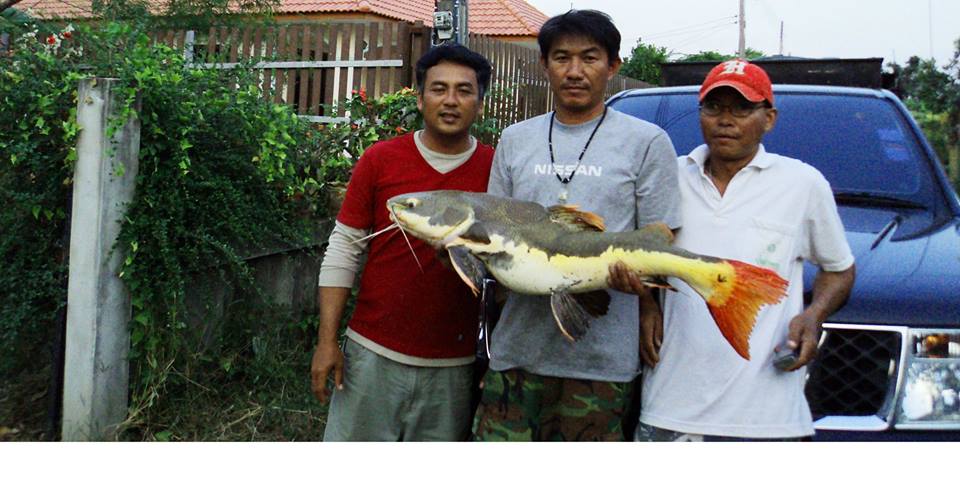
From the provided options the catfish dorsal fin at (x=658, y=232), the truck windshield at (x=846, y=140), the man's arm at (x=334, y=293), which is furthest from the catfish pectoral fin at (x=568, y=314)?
the truck windshield at (x=846, y=140)

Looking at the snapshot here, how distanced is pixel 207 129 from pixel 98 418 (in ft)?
4.55

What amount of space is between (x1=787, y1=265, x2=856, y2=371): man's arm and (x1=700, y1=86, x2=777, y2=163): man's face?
0.38 m

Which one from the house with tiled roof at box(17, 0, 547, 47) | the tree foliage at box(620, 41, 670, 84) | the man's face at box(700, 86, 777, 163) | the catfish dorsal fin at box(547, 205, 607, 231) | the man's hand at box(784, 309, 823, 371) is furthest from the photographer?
the house with tiled roof at box(17, 0, 547, 47)

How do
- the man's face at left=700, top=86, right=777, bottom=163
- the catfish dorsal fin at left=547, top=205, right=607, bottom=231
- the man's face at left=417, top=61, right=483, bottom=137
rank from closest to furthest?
the catfish dorsal fin at left=547, top=205, right=607, bottom=231 < the man's face at left=700, top=86, right=777, bottom=163 < the man's face at left=417, top=61, right=483, bottom=137

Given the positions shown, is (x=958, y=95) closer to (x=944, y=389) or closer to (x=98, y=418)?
(x=944, y=389)

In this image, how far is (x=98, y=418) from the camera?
3.86 meters

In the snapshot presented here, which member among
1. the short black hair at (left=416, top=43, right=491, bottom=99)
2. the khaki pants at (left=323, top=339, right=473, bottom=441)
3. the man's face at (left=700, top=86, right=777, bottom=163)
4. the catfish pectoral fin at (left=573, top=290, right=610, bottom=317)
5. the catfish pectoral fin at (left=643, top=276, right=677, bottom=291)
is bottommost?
the khaki pants at (left=323, top=339, right=473, bottom=441)

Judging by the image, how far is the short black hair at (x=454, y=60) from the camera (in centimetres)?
257

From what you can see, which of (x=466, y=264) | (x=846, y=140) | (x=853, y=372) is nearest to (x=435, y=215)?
(x=466, y=264)

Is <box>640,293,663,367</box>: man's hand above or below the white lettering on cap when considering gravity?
below

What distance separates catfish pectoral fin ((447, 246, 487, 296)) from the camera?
2.05 m

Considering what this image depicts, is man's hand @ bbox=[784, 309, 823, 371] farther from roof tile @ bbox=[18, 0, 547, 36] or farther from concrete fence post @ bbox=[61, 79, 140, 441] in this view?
roof tile @ bbox=[18, 0, 547, 36]

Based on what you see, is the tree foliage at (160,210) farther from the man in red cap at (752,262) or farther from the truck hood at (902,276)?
the truck hood at (902,276)

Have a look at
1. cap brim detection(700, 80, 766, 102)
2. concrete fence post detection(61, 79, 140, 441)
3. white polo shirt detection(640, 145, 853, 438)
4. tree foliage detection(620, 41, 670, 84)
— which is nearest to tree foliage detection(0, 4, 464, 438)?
concrete fence post detection(61, 79, 140, 441)
